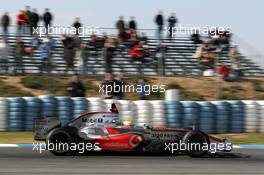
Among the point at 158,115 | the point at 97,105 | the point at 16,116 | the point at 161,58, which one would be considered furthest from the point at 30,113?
the point at 161,58

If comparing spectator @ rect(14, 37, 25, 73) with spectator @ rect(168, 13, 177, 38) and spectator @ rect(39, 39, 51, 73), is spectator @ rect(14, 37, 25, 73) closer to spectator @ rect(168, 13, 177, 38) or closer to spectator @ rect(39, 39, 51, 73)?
spectator @ rect(39, 39, 51, 73)

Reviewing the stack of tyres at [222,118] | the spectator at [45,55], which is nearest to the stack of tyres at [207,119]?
the stack of tyres at [222,118]

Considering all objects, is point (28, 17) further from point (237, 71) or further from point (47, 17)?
point (237, 71)

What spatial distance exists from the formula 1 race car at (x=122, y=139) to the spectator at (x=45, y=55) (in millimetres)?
8100

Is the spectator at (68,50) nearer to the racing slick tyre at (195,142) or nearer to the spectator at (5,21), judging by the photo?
the spectator at (5,21)

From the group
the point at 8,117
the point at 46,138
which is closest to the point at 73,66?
the point at 8,117

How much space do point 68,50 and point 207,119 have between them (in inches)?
208

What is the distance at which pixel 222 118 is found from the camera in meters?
16.1

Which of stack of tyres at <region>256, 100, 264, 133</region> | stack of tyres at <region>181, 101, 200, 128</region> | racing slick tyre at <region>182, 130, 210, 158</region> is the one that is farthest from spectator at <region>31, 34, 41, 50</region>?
racing slick tyre at <region>182, 130, 210, 158</region>

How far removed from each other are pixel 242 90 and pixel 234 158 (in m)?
11.0

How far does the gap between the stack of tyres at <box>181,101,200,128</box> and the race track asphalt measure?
4033mm

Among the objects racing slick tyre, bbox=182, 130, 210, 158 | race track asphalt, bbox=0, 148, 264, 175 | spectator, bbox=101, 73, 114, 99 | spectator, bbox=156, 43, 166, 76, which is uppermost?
spectator, bbox=156, 43, 166, 76

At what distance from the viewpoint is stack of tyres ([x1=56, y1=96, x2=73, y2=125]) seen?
15.5 metres

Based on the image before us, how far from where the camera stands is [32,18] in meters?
19.8
